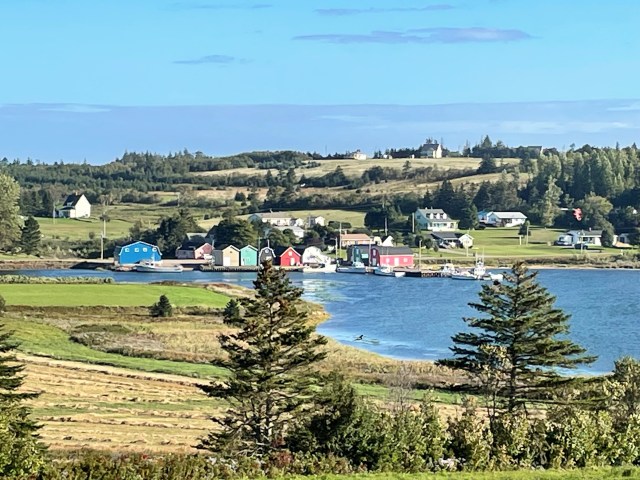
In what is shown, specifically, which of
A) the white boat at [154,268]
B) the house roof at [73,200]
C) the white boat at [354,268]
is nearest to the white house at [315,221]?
the white boat at [354,268]

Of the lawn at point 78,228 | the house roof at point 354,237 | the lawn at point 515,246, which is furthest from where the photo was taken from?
the lawn at point 78,228

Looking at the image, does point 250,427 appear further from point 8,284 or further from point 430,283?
point 430,283

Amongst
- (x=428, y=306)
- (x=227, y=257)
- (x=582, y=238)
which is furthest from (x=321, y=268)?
(x=428, y=306)

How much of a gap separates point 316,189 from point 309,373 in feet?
316

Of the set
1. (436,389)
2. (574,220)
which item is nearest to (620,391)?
(436,389)

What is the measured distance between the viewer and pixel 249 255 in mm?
79438

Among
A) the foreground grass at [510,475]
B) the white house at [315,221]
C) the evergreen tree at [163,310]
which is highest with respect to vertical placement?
the white house at [315,221]

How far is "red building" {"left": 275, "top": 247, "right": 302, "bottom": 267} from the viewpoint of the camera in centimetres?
7788

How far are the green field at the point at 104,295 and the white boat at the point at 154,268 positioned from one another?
1984cm

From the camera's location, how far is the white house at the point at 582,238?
83625 mm

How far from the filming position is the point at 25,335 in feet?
109

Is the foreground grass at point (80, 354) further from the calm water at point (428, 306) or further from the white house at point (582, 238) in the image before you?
the white house at point (582, 238)

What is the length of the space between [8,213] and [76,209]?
28773 millimetres

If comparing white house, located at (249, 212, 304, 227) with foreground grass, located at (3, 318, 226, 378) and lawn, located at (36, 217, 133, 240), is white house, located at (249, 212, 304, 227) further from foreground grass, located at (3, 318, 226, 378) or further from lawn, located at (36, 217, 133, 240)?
foreground grass, located at (3, 318, 226, 378)
